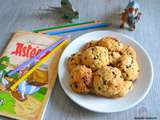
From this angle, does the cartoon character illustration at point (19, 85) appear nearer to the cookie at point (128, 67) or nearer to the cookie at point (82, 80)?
the cookie at point (82, 80)

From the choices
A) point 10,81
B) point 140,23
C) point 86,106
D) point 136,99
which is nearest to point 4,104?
point 10,81

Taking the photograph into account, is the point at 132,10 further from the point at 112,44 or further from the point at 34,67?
the point at 34,67

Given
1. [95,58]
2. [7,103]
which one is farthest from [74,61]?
[7,103]

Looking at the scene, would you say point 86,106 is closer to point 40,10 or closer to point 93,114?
point 93,114

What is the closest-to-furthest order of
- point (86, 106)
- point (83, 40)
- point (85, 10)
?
1. point (86, 106)
2. point (83, 40)
3. point (85, 10)

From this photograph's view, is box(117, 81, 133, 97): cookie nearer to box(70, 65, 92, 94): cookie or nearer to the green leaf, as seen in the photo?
box(70, 65, 92, 94): cookie
